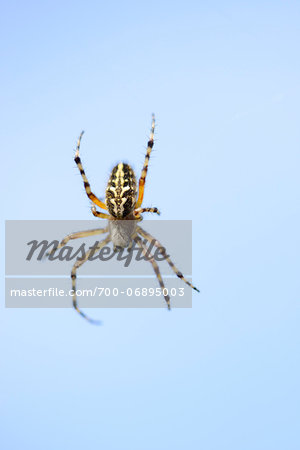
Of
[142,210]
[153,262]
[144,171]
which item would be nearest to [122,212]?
[142,210]

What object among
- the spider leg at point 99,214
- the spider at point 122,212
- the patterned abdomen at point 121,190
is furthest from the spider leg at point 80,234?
the patterned abdomen at point 121,190

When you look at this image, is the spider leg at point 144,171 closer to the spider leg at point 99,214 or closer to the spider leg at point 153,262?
the spider leg at point 99,214

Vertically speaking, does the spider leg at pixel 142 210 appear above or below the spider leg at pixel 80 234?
above

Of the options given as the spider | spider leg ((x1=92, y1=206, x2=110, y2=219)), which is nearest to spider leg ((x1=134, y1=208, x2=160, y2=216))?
the spider

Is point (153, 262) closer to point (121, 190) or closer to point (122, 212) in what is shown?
point (122, 212)

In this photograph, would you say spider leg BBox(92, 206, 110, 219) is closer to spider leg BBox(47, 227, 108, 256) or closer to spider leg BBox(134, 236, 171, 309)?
spider leg BBox(47, 227, 108, 256)

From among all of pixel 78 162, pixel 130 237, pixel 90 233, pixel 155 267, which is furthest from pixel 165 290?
pixel 78 162

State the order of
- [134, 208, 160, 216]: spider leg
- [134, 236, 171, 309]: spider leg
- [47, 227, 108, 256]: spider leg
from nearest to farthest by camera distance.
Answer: [134, 208, 160, 216]: spider leg < [134, 236, 171, 309]: spider leg < [47, 227, 108, 256]: spider leg
